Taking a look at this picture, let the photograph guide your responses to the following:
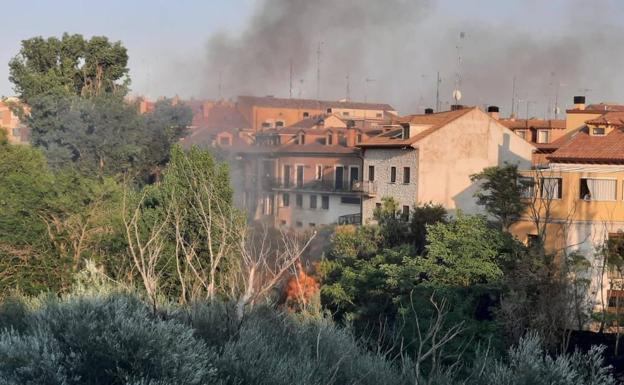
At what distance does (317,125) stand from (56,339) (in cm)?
4553

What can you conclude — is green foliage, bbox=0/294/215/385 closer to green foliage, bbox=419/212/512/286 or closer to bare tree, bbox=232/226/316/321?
bare tree, bbox=232/226/316/321

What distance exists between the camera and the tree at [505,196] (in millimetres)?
27578

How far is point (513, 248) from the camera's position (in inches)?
997

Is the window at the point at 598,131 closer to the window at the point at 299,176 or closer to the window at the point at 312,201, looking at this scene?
the window at the point at 312,201

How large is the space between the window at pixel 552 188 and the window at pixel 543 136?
18.3 m

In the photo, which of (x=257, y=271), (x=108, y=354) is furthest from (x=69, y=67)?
(x=108, y=354)

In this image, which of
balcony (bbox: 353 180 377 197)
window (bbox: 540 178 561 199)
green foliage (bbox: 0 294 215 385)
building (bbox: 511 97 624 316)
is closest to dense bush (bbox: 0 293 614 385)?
green foliage (bbox: 0 294 215 385)

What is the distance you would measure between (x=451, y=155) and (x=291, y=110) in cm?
3217

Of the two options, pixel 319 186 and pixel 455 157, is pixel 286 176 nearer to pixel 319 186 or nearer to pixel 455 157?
pixel 319 186

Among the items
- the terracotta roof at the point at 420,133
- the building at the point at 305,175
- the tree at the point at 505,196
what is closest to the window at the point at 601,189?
the tree at the point at 505,196

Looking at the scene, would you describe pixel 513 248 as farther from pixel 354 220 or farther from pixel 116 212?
pixel 354 220

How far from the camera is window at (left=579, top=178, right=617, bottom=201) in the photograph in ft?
87.2

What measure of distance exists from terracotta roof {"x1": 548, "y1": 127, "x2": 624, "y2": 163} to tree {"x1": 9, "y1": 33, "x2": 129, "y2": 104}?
90.8ft

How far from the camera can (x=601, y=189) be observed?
87.5 ft
